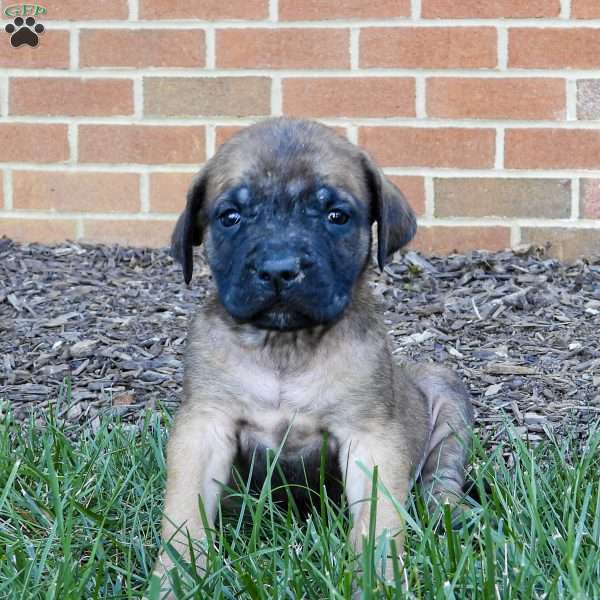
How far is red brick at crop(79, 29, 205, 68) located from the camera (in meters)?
6.09

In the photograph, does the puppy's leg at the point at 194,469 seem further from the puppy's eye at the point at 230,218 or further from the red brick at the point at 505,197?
the red brick at the point at 505,197

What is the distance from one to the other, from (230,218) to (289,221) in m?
0.23

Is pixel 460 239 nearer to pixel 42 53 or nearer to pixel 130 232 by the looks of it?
pixel 130 232

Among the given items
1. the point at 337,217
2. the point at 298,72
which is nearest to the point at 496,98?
the point at 298,72

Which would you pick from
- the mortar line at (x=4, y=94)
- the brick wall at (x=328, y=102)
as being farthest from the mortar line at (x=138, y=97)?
the mortar line at (x=4, y=94)

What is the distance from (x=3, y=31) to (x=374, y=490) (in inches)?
174

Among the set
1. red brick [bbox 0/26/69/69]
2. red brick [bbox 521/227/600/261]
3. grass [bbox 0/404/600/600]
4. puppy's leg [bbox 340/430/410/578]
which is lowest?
grass [bbox 0/404/600/600]

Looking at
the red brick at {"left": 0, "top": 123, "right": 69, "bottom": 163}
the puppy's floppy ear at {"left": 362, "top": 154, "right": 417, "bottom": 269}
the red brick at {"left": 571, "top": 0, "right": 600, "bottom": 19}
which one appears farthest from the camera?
the red brick at {"left": 0, "top": 123, "right": 69, "bottom": 163}

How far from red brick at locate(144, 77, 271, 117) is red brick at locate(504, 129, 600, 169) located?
140 centimetres

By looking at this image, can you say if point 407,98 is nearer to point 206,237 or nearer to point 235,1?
point 235,1

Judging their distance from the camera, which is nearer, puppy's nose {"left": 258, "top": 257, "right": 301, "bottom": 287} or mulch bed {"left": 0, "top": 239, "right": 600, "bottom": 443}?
puppy's nose {"left": 258, "top": 257, "right": 301, "bottom": 287}

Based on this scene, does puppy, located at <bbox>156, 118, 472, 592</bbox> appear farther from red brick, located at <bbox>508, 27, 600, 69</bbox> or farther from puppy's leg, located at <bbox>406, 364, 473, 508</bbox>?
red brick, located at <bbox>508, 27, 600, 69</bbox>

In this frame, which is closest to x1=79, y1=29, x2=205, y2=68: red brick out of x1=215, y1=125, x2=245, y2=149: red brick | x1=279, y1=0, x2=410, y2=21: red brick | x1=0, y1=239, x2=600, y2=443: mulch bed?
x1=215, y1=125, x2=245, y2=149: red brick

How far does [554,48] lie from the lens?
5.95 meters
